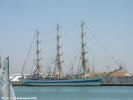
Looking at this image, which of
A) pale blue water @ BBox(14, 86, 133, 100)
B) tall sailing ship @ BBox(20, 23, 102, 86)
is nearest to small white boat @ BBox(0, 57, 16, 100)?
pale blue water @ BBox(14, 86, 133, 100)

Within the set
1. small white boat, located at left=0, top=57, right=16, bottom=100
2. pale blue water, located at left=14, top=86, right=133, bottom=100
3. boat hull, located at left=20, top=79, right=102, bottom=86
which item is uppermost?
small white boat, located at left=0, top=57, right=16, bottom=100

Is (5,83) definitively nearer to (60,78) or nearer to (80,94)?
(80,94)

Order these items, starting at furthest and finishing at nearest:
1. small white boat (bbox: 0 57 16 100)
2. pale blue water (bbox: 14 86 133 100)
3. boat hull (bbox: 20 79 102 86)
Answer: boat hull (bbox: 20 79 102 86) → pale blue water (bbox: 14 86 133 100) → small white boat (bbox: 0 57 16 100)

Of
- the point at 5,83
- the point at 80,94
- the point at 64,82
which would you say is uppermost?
the point at 5,83

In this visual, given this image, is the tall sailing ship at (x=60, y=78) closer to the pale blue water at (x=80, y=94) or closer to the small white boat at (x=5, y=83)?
the pale blue water at (x=80, y=94)

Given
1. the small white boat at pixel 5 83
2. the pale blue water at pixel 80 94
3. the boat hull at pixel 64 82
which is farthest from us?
the boat hull at pixel 64 82

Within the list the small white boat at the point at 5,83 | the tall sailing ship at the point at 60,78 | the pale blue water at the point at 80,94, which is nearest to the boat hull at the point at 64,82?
the tall sailing ship at the point at 60,78

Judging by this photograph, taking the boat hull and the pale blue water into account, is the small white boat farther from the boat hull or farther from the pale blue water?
the boat hull

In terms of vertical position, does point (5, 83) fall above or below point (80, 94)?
above

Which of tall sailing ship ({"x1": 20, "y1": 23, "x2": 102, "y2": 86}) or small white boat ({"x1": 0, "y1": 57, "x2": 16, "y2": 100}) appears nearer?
small white boat ({"x1": 0, "y1": 57, "x2": 16, "y2": 100})

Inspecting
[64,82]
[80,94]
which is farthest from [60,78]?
[80,94]

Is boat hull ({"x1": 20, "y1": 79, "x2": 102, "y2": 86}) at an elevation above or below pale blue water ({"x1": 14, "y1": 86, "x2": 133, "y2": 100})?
above

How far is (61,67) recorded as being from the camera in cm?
10956

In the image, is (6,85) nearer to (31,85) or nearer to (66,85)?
(66,85)
